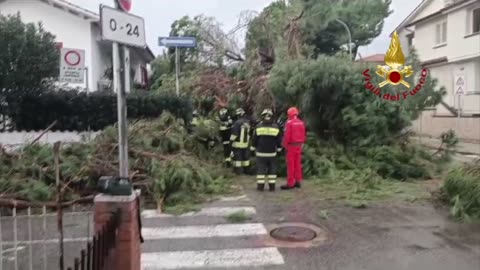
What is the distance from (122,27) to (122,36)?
74 millimetres

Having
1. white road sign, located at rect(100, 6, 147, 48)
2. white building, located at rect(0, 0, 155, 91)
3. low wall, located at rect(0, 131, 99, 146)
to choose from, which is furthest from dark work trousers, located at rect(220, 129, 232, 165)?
white building, located at rect(0, 0, 155, 91)

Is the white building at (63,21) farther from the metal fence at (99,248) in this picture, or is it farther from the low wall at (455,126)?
the metal fence at (99,248)

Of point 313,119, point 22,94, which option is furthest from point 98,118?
point 313,119

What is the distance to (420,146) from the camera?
485 inches

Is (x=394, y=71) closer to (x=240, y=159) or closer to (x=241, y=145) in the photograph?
(x=241, y=145)

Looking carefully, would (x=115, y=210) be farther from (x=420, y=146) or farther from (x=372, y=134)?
(x=420, y=146)

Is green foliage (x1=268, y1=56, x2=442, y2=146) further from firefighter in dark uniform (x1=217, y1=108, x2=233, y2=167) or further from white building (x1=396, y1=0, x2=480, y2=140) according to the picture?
white building (x1=396, y1=0, x2=480, y2=140)

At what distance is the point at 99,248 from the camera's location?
3.50 m

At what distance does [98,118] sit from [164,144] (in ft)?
13.6

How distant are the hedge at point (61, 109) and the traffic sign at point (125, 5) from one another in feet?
32.6

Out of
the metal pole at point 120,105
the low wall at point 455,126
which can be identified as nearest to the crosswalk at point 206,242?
the metal pole at point 120,105

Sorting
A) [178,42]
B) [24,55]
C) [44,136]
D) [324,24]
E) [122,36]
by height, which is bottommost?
[44,136]

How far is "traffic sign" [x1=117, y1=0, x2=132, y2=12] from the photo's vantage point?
430 cm

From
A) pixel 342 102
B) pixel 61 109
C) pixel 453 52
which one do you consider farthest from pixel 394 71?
pixel 453 52
